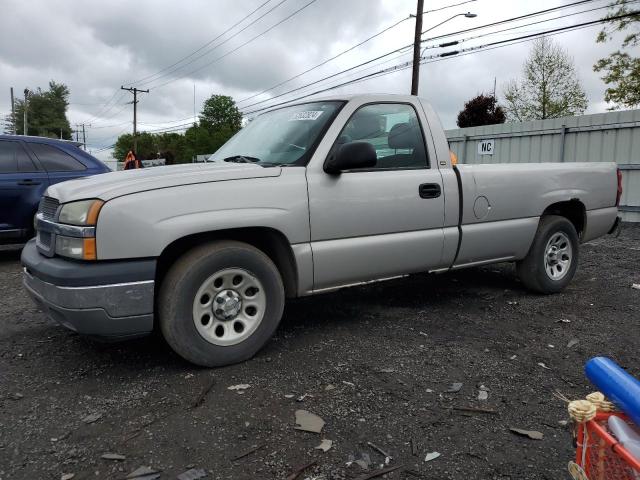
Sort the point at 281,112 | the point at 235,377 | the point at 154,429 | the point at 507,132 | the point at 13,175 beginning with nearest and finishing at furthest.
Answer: the point at 154,429, the point at 235,377, the point at 281,112, the point at 13,175, the point at 507,132

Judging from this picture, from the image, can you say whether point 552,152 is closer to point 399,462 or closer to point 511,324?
point 511,324

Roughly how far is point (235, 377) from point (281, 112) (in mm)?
2336

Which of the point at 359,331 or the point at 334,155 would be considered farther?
the point at 359,331

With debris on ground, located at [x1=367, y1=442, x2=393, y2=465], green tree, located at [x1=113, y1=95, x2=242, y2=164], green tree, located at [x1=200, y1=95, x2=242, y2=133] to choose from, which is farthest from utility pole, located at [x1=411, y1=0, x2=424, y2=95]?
green tree, located at [x1=200, y1=95, x2=242, y2=133]

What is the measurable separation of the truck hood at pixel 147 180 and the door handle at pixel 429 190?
4.03ft

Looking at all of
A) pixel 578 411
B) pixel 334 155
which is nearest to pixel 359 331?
pixel 334 155

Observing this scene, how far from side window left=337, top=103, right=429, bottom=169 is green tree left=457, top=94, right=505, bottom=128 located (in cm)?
3331

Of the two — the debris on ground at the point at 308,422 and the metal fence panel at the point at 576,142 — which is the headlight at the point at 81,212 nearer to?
the debris on ground at the point at 308,422

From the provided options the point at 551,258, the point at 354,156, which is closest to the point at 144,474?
the point at 354,156

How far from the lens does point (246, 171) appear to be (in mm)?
3363

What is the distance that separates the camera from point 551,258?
204 inches

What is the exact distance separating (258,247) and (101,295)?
1120 millimetres

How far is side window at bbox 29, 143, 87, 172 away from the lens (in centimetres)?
720

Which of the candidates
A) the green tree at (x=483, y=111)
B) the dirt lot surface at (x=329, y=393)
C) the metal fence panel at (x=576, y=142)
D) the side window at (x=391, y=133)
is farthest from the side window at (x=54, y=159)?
the green tree at (x=483, y=111)
